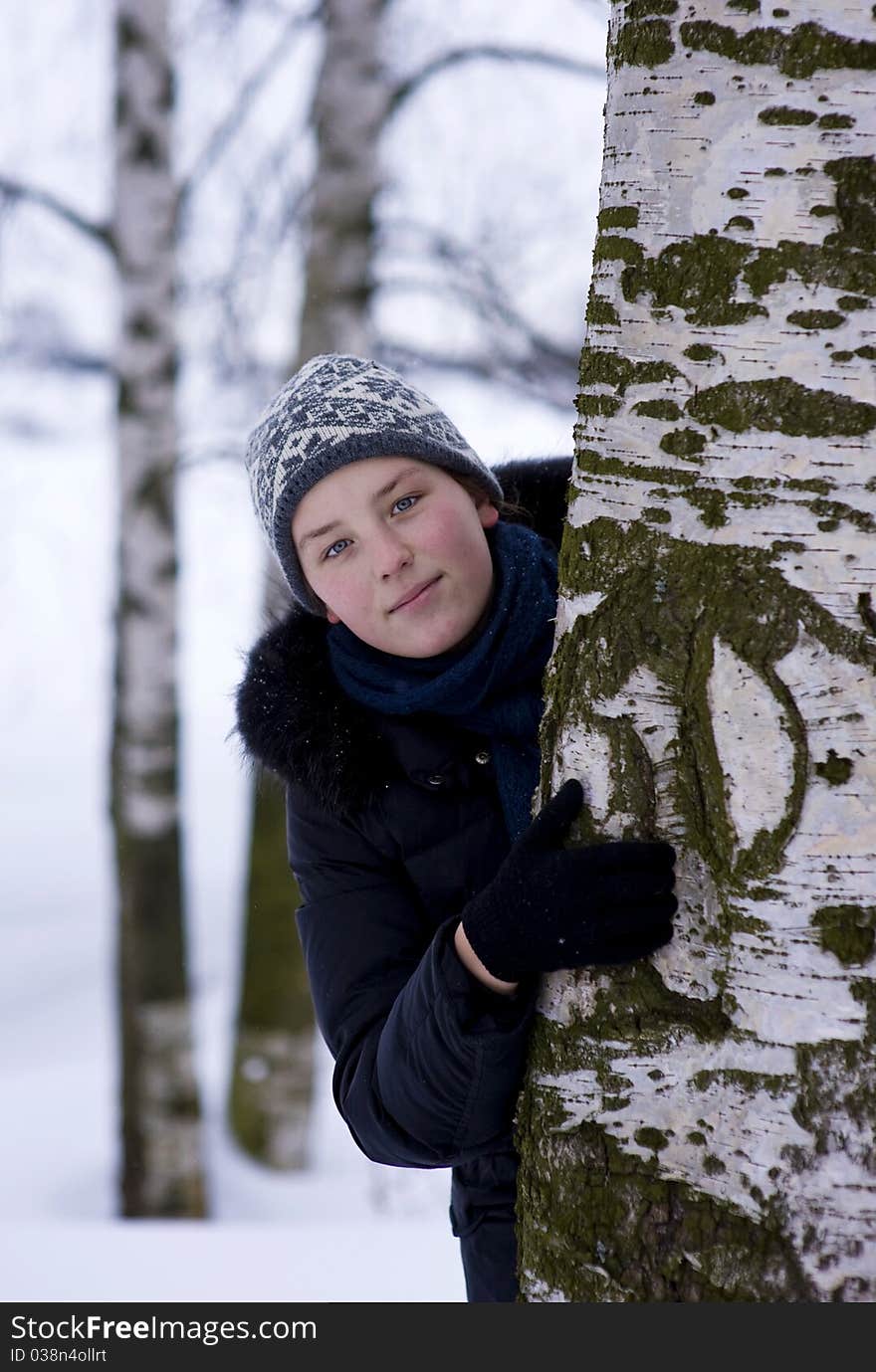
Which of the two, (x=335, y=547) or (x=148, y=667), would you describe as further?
(x=148, y=667)

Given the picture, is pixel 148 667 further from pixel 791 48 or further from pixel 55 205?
pixel 791 48

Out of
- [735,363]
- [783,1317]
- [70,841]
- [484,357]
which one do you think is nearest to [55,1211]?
[484,357]

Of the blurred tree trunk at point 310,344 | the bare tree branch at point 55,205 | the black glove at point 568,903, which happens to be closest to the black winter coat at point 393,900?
the black glove at point 568,903

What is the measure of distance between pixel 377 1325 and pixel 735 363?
1186 mm

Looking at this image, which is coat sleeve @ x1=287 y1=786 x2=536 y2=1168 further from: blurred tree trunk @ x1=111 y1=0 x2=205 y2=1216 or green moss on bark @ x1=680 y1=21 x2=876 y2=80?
blurred tree trunk @ x1=111 y1=0 x2=205 y2=1216

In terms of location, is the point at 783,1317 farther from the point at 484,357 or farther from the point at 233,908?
the point at 233,908

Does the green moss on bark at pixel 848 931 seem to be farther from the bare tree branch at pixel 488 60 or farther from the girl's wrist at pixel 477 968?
the bare tree branch at pixel 488 60

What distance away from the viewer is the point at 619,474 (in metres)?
1.38

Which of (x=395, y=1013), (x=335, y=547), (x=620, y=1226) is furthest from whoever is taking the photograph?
(x=335, y=547)

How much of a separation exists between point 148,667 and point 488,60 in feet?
10.0

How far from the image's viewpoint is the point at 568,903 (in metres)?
1.33

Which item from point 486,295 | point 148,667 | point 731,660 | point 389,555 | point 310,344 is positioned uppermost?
point 486,295

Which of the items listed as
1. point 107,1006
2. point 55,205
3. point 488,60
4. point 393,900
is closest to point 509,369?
point 488,60

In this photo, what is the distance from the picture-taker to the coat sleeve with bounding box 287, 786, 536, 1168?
1.45 metres
